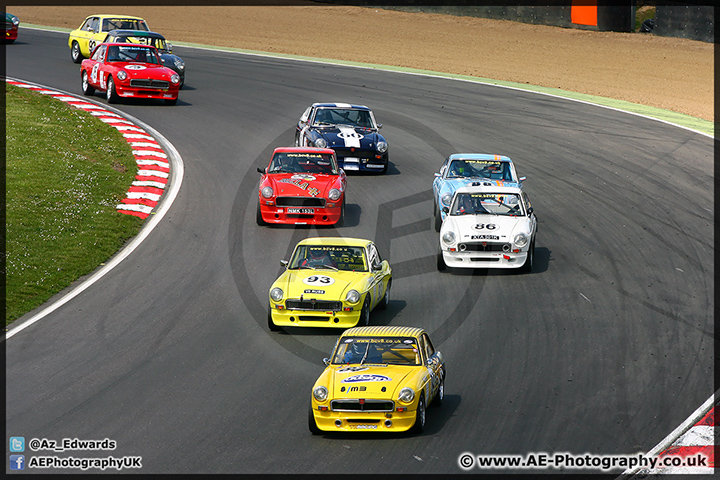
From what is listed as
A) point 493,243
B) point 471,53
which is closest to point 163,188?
point 493,243

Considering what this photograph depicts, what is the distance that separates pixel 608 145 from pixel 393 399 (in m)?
18.0

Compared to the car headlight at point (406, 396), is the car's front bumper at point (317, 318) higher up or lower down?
lower down

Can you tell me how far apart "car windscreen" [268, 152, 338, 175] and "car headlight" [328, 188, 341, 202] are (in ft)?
2.93

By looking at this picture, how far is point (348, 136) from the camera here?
A: 21.9 metres

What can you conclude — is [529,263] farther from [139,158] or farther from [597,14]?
[597,14]

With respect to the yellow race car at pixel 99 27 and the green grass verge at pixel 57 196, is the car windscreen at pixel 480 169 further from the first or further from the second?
the yellow race car at pixel 99 27

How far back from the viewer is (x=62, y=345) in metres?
12.5

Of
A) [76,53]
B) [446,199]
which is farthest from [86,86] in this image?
[446,199]

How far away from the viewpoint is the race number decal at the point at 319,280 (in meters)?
13.3

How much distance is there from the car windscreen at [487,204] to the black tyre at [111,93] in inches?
544

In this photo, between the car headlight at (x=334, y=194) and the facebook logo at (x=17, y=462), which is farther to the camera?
the car headlight at (x=334, y=194)

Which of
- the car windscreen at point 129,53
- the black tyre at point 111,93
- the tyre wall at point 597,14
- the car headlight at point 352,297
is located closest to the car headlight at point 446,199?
the car headlight at point 352,297

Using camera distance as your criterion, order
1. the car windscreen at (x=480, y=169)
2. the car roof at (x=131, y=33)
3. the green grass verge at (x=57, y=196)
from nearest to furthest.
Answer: the green grass verge at (x=57, y=196), the car windscreen at (x=480, y=169), the car roof at (x=131, y=33)

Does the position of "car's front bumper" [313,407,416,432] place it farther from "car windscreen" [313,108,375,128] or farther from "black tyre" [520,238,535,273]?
"car windscreen" [313,108,375,128]
